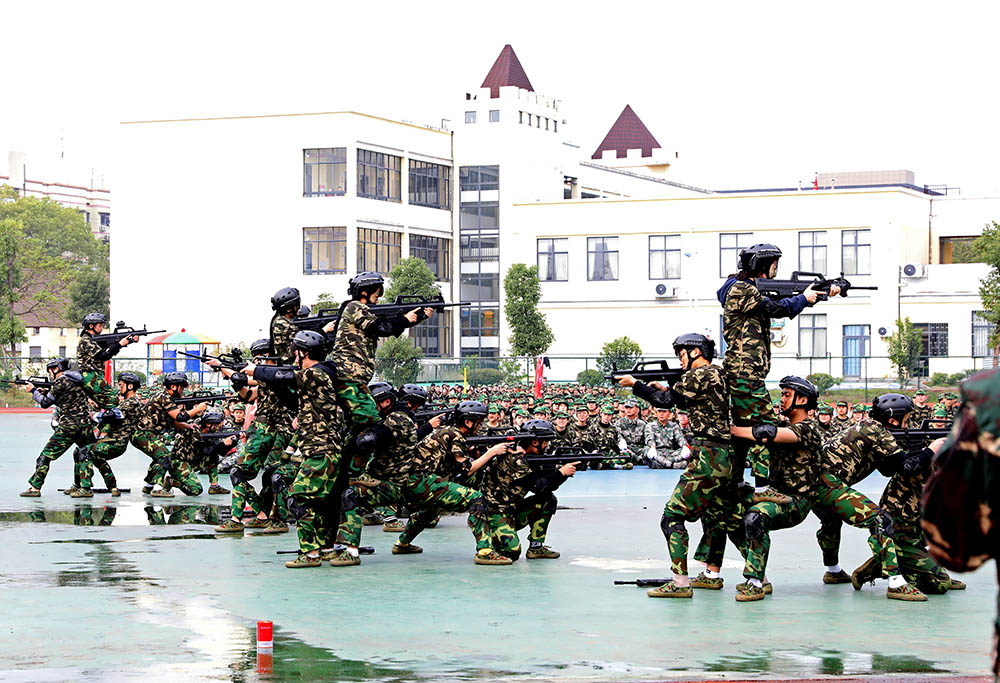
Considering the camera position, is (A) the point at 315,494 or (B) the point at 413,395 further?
(B) the point at 413,395

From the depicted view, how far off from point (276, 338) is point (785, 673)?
336 inches

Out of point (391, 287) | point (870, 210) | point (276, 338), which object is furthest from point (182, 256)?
point (276, 338)

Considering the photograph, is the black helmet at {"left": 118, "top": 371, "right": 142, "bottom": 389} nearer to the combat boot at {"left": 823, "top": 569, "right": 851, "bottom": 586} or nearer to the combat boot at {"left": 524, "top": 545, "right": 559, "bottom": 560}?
the combat boot at {"left": 524, "top": 545, "right": 559, "bottom": 560}

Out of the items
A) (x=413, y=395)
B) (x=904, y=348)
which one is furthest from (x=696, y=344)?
(x=904, y=348)

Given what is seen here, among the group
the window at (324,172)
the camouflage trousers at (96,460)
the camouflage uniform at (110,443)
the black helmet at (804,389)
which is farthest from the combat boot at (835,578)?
the window at (324,172)

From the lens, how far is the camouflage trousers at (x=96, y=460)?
20.8 m

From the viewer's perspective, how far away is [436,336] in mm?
72562

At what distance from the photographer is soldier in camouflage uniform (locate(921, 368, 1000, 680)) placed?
4.09 meters

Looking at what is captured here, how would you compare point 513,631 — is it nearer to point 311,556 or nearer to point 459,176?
point 311,556

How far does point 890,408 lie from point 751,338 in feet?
4.01

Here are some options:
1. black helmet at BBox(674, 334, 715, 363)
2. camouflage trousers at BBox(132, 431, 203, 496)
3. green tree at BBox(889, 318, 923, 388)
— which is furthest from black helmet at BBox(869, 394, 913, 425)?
green tree at BBox(889, 318, 923, 388)

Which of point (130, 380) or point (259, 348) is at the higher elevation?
point (259, 348)

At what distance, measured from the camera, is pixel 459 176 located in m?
73.8

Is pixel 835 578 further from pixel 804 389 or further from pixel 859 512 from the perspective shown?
pixel 804 389
